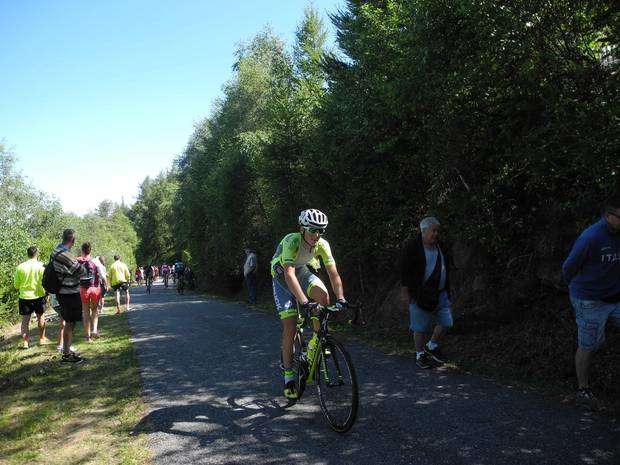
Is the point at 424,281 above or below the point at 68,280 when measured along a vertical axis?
below

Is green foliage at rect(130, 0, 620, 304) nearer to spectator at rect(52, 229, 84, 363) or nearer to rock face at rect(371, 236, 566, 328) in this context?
rock face at rect(371, 236, 566, 328)

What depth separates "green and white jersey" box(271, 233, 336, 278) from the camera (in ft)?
15.5

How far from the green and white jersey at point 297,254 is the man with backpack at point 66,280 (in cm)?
426

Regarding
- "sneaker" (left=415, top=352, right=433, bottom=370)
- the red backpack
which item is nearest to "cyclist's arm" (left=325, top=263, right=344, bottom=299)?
"sneaker" (left=415, top=352, right=433, bottom=370)

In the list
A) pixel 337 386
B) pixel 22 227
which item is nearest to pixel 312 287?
pixel 337 386

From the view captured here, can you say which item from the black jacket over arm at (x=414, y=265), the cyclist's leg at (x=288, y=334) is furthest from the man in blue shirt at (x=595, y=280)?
the cyclist's leg at (x=288, y=334)

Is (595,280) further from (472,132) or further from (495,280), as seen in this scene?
(472,132)

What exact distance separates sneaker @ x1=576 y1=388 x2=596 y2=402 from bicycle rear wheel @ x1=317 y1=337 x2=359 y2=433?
7.68 ft

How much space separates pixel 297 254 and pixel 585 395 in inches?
128

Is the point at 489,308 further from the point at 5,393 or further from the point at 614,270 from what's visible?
the point at 5,393

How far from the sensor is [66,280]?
7.44m

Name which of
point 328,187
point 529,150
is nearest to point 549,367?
point 529,150

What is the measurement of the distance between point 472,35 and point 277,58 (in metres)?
25.2

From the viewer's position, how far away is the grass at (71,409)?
4.08m
